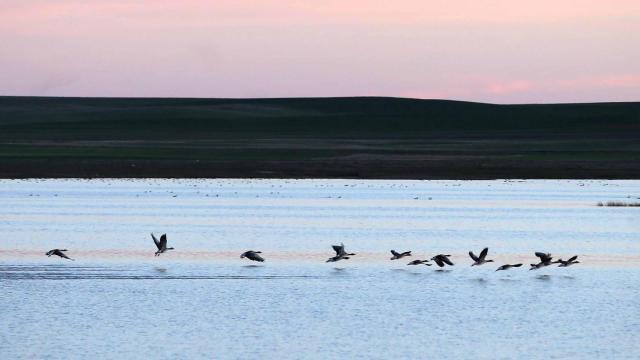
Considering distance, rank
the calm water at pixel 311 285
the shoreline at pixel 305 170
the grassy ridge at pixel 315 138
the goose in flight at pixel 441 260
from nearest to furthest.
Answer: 1. the calm water at pixel 311 285
2. the goose in flight at pixel 441 260
3. the shoreline at pixel 305 170
4. the grassy ridge at pixel 315 138

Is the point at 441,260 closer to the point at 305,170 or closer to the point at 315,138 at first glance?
the point at 305,170

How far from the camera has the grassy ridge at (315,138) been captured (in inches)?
3376

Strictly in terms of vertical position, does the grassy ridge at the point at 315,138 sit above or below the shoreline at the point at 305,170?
above

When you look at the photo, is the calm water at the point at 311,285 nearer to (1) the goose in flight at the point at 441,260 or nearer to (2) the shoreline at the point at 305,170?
(1) the goose in flight at the point at 441,260

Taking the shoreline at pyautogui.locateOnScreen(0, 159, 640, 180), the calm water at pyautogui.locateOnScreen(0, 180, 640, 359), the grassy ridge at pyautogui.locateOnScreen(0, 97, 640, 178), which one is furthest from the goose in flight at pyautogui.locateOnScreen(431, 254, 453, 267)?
the grassy ridge at pyautogui.locateOnScreen(0, 97, 640, 178)

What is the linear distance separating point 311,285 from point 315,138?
93.7 metres

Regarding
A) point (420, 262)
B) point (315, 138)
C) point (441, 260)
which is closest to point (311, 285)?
point (420, 262)

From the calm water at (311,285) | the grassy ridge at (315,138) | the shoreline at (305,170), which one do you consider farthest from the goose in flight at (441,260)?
the grassy ridge at (315,138)

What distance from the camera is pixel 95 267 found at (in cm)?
3212

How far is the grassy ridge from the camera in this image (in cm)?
8575

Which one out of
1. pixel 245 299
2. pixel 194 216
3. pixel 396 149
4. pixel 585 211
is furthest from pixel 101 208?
pixel 396 149

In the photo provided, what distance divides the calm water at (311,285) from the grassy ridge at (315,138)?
2845cm

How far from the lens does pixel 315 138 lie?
12244 centimetres

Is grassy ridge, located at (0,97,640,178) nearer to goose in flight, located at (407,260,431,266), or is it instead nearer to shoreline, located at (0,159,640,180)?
shoreline, located at (0,159,640,180)
